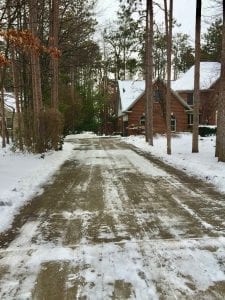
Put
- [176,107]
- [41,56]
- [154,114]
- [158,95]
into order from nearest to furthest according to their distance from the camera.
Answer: [41,56]
[158,95]
[154,114]
[176,107]

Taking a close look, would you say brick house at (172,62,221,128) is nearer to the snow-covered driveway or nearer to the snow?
the snow

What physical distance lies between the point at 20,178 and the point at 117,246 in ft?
22.6

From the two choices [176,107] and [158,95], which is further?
[176,107]

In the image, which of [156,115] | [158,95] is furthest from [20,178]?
[156,115]

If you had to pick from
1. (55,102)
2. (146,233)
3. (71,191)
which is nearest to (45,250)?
(146,233)

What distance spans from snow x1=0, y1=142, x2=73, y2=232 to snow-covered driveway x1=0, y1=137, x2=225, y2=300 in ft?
0.96

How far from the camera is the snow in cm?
827

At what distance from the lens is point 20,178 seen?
12.0 meters

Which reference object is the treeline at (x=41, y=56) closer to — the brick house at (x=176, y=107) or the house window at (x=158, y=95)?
the brick house at (x=176, y=107)

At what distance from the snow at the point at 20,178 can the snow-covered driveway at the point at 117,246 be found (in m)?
0.29

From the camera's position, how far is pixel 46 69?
89.0 feet

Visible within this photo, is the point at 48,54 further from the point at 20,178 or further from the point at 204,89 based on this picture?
the point at 204,89

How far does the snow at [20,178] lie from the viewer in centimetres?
827

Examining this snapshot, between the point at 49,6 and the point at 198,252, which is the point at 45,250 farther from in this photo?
the point at 49,6
